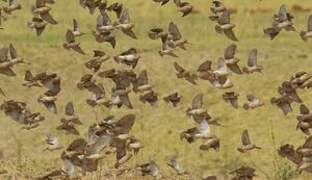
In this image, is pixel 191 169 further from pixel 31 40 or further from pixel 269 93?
pixel 31 40

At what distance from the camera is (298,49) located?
24312mm

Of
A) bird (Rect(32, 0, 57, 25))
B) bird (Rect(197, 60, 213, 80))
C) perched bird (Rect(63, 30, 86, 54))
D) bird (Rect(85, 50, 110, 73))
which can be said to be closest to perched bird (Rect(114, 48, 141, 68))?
bird (Rect(85, 50, 110, 73))

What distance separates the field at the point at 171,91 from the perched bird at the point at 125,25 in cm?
400

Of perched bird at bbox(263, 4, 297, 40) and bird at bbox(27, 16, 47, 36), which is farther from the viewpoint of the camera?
bird at bbox(27, 16, 47, 36)

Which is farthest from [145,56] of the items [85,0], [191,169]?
[85,0]

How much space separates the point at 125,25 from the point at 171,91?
11364mm

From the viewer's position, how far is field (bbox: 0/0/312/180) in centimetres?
1541

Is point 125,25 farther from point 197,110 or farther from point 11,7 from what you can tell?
point 11,7

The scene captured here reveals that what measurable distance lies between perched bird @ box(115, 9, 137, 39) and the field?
3999 millimetres

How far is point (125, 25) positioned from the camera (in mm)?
8883

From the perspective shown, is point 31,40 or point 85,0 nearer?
point 85,0

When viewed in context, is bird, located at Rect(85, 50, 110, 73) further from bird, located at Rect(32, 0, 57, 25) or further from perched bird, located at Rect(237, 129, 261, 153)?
perched bird, located at Rect(237, 129, 261, 153)

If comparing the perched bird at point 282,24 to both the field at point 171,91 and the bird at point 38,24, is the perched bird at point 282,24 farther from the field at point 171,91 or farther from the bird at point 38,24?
the field at point 171,91

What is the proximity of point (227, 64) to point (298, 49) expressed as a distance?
15.7 metres
